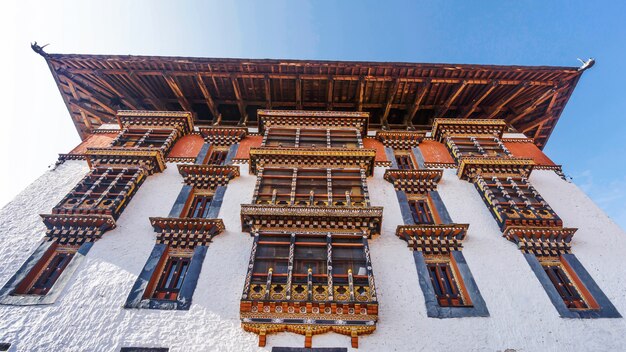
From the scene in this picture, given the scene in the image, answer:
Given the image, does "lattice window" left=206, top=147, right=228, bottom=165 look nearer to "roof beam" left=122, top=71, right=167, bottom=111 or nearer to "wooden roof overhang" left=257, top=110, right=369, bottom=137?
"wooden roof overhang" left=257, top=110, right=369, bottom=137

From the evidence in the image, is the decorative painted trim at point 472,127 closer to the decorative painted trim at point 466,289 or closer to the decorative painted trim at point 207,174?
the decorative painted trim at point 466,289

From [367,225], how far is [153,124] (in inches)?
418

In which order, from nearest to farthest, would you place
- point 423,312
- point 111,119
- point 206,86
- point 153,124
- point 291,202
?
point 423,312, point 291,202, point 153,124, point 206,86, point 111,119

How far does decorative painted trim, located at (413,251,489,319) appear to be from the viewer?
8.98 m

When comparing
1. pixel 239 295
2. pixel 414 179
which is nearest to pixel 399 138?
pixel 414 179

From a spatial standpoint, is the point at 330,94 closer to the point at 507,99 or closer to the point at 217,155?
the point at 217,155

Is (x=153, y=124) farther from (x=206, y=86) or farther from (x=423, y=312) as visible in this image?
(x=423, y=312)

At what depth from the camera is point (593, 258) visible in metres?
10.6

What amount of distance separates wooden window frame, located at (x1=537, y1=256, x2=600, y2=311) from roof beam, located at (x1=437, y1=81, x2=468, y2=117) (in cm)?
864

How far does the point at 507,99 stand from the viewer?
17141 mm

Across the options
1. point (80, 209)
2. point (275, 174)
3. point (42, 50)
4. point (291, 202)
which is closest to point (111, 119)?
point (42, 50)

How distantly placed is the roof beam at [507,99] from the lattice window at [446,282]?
10066mm

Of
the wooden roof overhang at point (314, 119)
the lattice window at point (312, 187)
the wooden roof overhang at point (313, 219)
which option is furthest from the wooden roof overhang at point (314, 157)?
the wooden roof overhang at point (313, 219)

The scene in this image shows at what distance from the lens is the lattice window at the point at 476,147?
48.0ft
